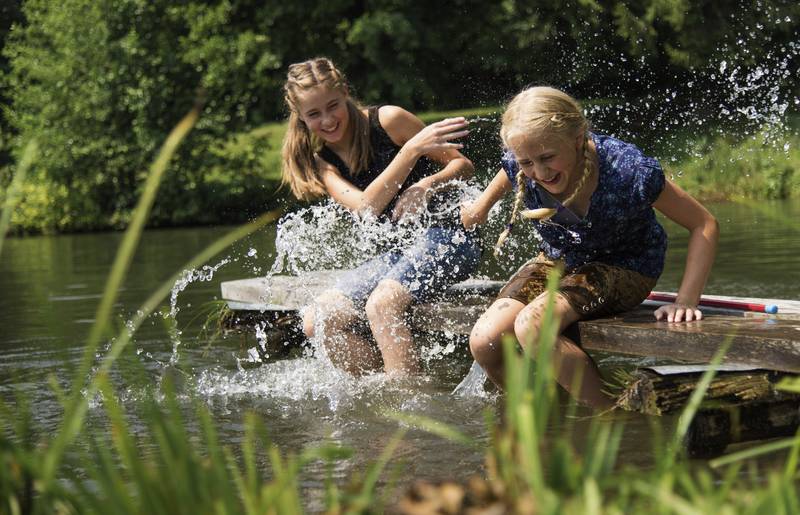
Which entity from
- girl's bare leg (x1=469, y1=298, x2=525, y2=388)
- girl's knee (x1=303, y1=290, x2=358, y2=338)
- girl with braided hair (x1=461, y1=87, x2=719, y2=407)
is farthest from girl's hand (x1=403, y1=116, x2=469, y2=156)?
girl's bare leg (x1=469, y1=298, x2=525, y2=388)

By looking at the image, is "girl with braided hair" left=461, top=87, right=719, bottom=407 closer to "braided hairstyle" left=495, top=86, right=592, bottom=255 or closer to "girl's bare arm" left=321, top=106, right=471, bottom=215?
"braided hairstyle" left=495, top=86, right=592, bottom=255

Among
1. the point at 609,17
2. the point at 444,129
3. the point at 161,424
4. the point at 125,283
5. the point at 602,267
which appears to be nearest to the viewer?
the point at 161,424

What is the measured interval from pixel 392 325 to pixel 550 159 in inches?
56.3

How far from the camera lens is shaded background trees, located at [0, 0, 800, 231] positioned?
2273cm

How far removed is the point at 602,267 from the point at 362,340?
60.0 inches

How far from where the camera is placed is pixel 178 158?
899 inches

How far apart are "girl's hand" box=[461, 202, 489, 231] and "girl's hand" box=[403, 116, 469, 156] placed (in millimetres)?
311

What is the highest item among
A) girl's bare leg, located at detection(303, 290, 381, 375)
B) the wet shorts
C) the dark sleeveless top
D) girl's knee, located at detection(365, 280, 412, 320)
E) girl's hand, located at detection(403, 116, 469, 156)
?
girl's hand, located at detection(403, 116, 469, 156)

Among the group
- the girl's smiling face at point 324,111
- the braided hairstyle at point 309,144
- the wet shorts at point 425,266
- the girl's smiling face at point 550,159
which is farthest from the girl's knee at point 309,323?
the girl's smiling face at point 550,159

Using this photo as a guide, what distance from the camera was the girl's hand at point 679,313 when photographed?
4.41m

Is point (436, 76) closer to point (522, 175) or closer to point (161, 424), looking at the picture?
point (522, 175)

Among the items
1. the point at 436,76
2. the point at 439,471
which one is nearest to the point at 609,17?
the point at 436,76

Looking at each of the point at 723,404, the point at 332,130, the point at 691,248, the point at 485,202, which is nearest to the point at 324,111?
the point at 332,130

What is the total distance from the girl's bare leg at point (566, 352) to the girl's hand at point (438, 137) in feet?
3.71
